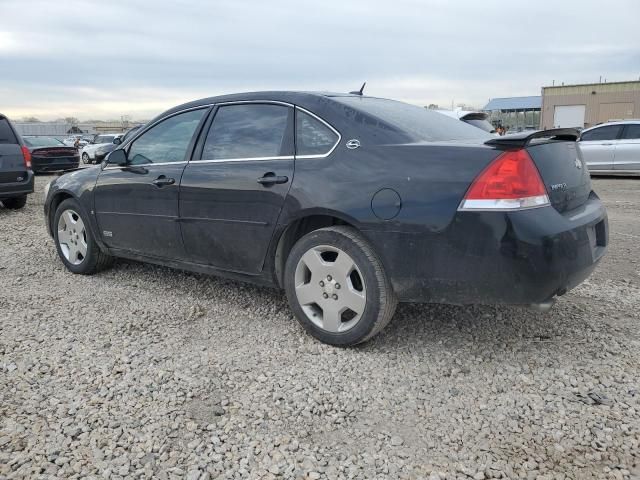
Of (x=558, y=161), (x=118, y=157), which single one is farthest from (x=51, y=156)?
(x=558, y=161)

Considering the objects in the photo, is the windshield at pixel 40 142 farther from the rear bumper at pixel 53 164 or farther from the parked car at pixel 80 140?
the parked car at pixel 80 140

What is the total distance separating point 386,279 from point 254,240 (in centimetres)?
95

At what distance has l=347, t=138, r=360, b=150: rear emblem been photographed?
313 centimetres

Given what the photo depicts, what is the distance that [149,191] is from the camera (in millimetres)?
4137

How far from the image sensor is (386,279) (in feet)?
9.95

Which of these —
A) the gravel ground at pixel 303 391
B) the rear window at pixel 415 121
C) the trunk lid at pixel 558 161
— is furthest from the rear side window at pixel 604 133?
the trunk lid at pixel 558 161

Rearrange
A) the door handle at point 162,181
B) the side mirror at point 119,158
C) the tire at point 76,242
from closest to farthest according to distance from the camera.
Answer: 1. the door handle at point 162,181
2. the side mirror at point 119,158
3. the tire at point 76,242

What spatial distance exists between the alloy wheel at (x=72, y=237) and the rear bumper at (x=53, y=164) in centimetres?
1249

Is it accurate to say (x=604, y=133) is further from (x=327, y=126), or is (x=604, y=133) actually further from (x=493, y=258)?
(x=493, y=258)

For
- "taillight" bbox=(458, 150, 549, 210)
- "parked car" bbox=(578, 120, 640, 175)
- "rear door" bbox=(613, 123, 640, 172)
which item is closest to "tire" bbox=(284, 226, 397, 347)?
"taillight" bbox=(458, 150, 549, 210)

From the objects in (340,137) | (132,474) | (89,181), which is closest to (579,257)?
(340,137)

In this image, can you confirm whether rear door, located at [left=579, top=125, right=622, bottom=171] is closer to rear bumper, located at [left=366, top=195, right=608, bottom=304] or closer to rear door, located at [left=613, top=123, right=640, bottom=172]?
rear door, located at [left=613, top=123, right=640, bottom=172]

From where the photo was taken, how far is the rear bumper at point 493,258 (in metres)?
2.67

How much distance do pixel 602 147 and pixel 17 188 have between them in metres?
12.2
